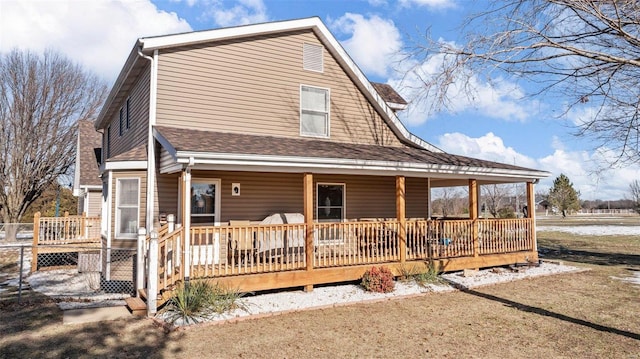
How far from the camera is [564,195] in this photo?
6116cm

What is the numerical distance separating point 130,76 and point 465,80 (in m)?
8.97

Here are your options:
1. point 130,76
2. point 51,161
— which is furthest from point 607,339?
point 51,161

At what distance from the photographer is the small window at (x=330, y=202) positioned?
455 inches

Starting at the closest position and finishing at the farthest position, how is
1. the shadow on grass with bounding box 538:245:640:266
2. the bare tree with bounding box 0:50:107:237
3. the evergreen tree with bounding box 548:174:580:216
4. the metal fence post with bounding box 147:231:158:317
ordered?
the metal fence post with bounding box 147:231:158:317
the shadow on grass with bounding box 538:245:640:266
the bare tree with bounding box 0:50:107:237
the evergreen tree with bounding box 548:174:580:216

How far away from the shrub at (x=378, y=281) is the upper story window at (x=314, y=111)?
463 centimetres

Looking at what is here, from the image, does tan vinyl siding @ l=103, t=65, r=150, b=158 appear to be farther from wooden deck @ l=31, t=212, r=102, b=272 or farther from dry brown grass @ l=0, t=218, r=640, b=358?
dry brown grass @ l=0, t=218, r=640, b=358

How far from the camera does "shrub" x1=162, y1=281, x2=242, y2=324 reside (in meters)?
6.58

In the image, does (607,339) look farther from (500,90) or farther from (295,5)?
(295,5)

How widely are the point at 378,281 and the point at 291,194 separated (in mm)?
3569

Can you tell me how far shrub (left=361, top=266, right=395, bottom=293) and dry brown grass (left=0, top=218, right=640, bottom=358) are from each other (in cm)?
60

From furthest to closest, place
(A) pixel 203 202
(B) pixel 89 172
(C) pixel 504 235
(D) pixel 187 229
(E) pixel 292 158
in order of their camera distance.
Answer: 1. (B) pixel 89 172
2. (C) pixel 504 235
3. (A) pixel 203 202
4. (E) pixel 292 158
5. (D) pixel 187 229

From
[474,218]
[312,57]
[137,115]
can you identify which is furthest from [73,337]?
[474,218]

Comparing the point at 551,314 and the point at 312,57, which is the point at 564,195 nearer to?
the point at 312,57

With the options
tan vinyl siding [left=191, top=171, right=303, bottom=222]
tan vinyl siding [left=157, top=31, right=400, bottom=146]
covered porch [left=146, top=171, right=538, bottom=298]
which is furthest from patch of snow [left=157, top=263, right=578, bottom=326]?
tan vinyl siding [left=157, top=31, right=400, bottom=146]
